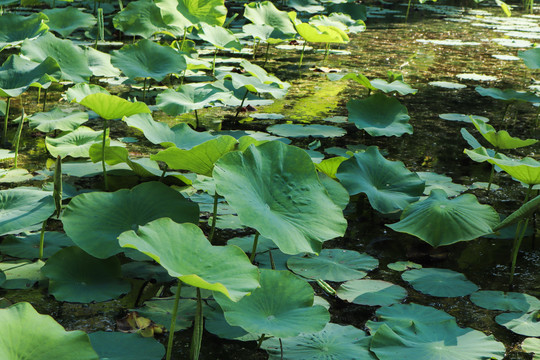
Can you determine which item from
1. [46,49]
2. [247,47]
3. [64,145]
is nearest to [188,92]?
[64,145]

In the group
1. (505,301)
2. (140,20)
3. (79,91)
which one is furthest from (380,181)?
(140,20)

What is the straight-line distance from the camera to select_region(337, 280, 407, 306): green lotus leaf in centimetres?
140

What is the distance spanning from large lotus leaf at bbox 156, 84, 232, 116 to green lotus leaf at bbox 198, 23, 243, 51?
114cm

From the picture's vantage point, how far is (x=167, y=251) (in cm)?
104

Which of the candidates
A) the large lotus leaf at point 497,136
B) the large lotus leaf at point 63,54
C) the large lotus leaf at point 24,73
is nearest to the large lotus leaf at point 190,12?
the large lotus leaf at point 63,54

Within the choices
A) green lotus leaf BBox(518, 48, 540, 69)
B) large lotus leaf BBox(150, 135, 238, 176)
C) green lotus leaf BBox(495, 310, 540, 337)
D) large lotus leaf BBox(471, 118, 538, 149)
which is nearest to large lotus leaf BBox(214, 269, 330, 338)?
large lotus leaf BBox(150, 135, 238, 176)

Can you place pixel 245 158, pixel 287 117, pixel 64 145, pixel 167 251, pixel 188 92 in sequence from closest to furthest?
pixel 167 251 < pixel 245 158 < pixel 64 145 < pixel 188 92 < pixel 287 117

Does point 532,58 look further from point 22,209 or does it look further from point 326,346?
point 22,209

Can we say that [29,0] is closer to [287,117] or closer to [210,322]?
[287,117]

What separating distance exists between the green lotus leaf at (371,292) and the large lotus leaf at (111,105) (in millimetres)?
809

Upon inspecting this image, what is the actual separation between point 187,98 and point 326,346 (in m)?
1.44

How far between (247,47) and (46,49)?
8.09 feet

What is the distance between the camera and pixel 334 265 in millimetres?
1542

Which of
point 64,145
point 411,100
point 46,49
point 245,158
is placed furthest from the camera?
point 411,100
